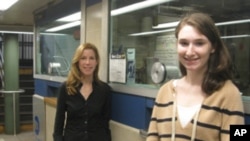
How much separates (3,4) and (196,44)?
11.4ft

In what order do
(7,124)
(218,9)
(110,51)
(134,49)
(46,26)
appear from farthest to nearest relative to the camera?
(7,124)
(46,26)
(110,51)
(134,49)
(218,9)

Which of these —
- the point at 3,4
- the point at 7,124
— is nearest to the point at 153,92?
the point at 3,4

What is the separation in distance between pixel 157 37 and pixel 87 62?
0.55 meters

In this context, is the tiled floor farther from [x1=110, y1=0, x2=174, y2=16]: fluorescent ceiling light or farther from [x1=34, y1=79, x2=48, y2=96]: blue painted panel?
[x1=110, y1=0, x2=174, y2=16]: fluorescent ceiling light

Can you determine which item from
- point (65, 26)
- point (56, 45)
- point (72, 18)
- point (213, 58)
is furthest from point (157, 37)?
point (56, 45)

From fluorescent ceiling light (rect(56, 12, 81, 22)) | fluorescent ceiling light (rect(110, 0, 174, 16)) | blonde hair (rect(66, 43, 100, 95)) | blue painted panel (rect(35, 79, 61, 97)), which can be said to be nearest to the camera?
fluorescent ceiling light (rect(110, 0, 174, 16))

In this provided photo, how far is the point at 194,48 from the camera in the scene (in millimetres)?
1188

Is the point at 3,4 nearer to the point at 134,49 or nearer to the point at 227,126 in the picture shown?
the point at 134,49

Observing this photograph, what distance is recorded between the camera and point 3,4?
404cm

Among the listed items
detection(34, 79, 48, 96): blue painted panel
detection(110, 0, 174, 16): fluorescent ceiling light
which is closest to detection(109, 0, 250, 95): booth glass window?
detection(110, 0, 174, 16): fluorescent ceiling light

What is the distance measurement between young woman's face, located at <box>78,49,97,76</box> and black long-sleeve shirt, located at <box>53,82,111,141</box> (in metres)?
0.14

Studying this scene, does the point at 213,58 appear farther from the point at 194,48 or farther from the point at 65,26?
the point at 65,26

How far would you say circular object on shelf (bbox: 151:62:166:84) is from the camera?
80.7 inches

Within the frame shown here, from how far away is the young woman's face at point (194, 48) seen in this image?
3.89 ft
